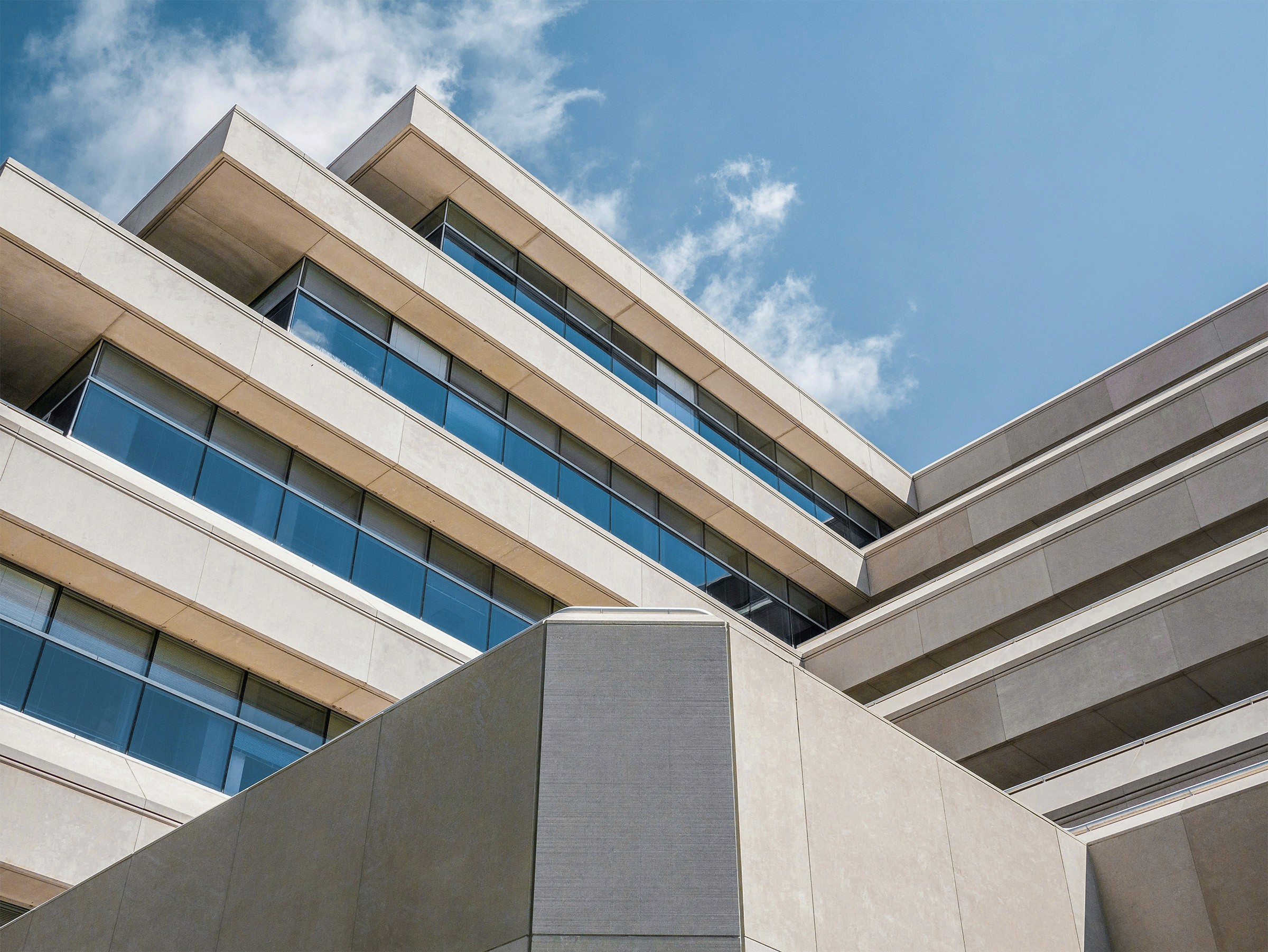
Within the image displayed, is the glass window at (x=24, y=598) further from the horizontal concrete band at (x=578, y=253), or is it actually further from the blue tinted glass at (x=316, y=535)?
the horizontal concrete band at (x=578, y=253)

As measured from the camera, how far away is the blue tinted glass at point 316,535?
59.9 ft

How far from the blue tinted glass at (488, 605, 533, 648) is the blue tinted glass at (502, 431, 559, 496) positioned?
2.71 meters

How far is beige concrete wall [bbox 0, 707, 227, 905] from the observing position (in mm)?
13336

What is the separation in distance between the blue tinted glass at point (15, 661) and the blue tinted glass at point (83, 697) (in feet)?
0.33

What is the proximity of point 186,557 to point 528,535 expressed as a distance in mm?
6517

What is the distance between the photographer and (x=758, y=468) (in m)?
29.2

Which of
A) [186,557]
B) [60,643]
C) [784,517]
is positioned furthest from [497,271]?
[60,643]

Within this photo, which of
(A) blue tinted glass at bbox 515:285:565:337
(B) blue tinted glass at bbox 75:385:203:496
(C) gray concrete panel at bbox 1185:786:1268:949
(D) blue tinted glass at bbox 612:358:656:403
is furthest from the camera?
(D) blue tinted glass at bbox 612:358:656:403

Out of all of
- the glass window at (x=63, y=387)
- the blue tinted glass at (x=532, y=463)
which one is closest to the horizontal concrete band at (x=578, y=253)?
the glass window at (x=63, y=387)

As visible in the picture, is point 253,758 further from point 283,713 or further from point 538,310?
point 538,310

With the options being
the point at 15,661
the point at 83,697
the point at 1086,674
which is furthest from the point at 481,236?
the point at 1086,674

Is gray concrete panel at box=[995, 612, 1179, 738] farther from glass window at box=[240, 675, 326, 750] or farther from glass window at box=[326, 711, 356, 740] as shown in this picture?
glass window at box=[240, 675, 326, 750]

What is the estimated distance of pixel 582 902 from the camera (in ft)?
22.5

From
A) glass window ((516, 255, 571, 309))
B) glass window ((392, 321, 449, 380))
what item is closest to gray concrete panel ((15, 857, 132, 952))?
glass window ((392, 321, 449, 380))
